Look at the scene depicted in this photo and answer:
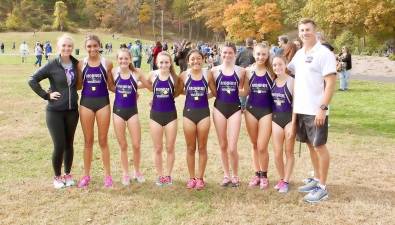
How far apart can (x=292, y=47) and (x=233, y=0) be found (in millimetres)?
65661

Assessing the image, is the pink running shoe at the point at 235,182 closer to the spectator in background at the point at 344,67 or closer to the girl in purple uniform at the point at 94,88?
the girl in purple uniform at the point at 94,88

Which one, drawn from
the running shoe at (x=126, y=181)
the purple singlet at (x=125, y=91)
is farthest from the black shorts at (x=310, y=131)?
the running shoe at (x=126, y=181)

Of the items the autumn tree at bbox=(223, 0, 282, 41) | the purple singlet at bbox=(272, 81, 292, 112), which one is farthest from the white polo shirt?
the autumn tree at bbox=(223, 0, 282, 41)

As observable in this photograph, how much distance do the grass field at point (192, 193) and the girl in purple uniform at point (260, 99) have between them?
74 centimetres

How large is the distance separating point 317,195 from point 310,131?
826 mm

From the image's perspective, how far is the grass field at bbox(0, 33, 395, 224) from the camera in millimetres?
5168

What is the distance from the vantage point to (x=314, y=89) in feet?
17.7

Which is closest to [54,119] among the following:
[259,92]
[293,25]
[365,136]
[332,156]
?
[259,92]

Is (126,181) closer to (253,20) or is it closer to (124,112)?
(124,112)

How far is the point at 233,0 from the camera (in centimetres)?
6981

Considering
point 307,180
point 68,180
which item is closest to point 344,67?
point 307,180

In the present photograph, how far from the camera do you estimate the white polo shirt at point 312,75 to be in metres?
5.28

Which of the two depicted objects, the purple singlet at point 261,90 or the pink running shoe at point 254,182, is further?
the pink running shoe at point 254,182

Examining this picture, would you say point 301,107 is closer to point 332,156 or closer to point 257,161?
point 257,161
